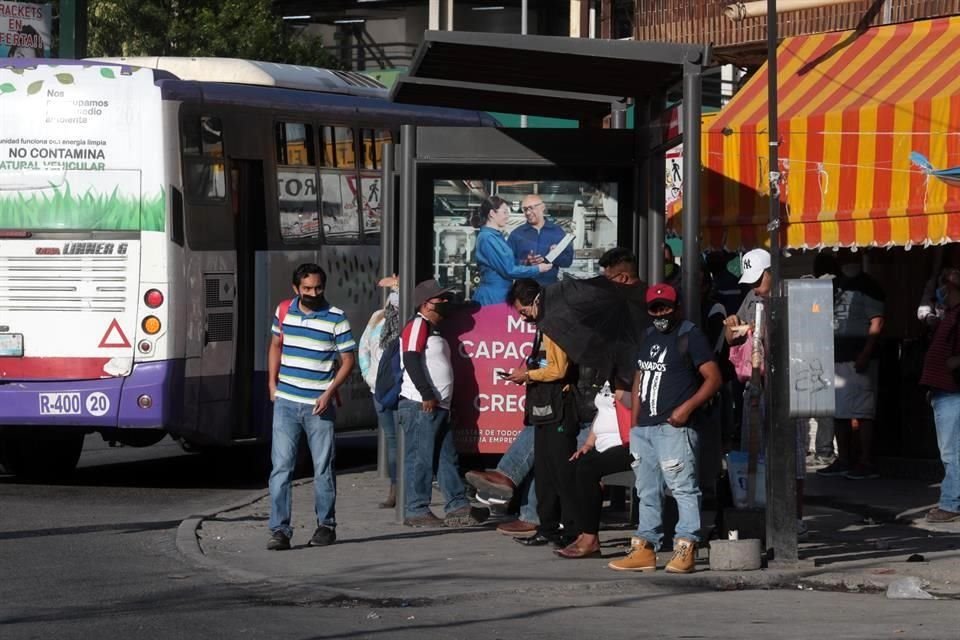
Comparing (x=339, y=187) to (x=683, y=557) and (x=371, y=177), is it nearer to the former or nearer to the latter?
(x=371, y=177)

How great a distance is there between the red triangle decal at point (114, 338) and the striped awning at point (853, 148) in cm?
484

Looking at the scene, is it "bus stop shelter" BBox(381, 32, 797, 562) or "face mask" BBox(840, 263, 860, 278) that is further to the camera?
"face mask" BBox(840, 263, 860, 278)

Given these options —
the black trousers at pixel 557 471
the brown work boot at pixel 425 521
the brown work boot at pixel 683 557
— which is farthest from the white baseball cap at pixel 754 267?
the brown work boot at pixel 425 521

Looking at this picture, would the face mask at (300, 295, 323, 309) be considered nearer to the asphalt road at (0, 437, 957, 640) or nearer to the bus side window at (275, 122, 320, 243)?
the asphalt road at (0, 437, 957, 640)

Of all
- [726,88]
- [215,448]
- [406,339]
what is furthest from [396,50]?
[406,339]

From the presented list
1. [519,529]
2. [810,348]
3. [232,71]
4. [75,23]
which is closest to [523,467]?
[519,529]

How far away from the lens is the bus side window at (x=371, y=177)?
56.6 ft

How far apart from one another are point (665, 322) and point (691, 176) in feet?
3.69

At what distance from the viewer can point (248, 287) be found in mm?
15664

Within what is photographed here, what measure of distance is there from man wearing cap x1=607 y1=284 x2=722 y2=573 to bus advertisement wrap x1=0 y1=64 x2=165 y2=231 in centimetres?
569

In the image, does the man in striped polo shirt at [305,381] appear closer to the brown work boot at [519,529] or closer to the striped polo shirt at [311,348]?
A: the striped polo shirt at [311,348]

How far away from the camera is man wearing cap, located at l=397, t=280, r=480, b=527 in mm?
11914

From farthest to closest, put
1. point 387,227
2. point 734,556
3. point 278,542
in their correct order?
point 387,227, point 278,542, point 734,556

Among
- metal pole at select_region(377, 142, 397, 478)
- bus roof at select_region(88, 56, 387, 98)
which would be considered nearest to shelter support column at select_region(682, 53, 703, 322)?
metal pole at select_region(377, 142, 397, 478)
